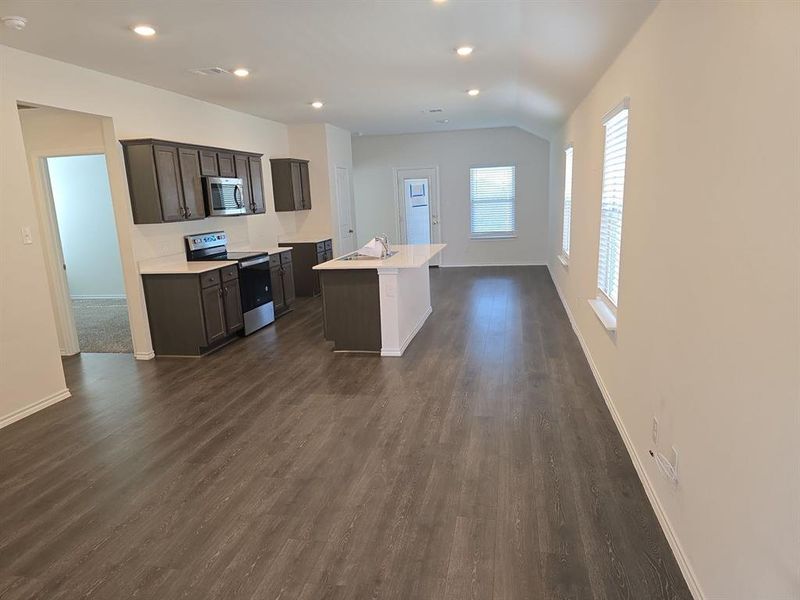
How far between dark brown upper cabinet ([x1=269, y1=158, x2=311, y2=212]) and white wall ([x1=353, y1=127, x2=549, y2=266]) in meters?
2.79

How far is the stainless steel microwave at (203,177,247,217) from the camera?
555 centimetres

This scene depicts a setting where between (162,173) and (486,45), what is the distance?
314 cm

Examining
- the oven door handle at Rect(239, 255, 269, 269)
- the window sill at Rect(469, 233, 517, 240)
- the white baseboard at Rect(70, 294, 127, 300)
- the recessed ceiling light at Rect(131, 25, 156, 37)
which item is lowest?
the white baseboard at Rect(70, 294, 127, 300)

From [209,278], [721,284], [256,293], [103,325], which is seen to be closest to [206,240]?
[256,293]

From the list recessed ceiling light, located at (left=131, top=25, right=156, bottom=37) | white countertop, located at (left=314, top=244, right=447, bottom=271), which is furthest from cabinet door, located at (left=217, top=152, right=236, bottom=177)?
recessed ceiling light, located at (left=131, top=25, right=156, bottom=37)

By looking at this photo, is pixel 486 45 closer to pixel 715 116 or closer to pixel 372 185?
pixel 715 116

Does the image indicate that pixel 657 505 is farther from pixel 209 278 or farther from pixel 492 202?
pixel 492 202

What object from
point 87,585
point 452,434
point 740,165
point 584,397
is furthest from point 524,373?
point 87,585

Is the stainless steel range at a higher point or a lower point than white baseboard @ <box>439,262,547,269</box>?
higher

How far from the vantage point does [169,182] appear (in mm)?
5000

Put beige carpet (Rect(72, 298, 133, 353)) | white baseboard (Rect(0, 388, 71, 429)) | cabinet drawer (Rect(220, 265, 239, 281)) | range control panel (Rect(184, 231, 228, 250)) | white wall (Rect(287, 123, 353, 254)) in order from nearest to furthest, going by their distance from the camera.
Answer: white baseboard (Rect(0, 388, 71, 429)) → cabinet drawer (Rect(220, 265, 239, 281)) → range control panel (Rect(184, 231, 228, 250)) → beige carpet (Rect(72, 298, 133, 353)) → white wall (Rect(287, 123, 353, 254))

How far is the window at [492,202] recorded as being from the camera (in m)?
9.98

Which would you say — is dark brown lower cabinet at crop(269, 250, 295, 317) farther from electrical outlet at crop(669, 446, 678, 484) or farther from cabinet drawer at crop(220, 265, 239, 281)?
electrical outlet at crop(669, 446, 678, 484)

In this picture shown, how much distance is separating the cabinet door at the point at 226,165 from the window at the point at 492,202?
5.26 m
